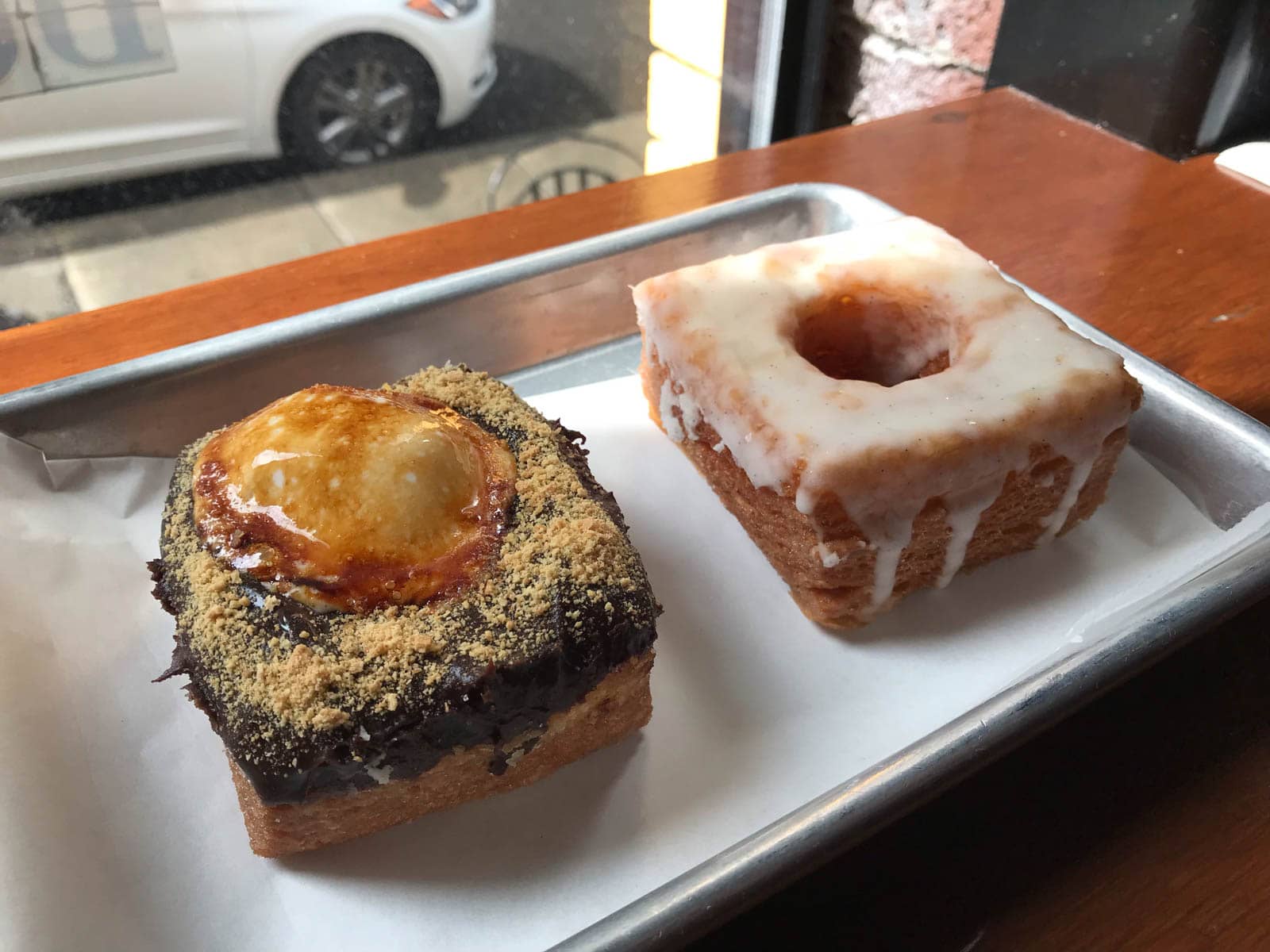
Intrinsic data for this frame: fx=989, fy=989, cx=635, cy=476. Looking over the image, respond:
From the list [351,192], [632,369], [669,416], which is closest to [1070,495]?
[669,416]

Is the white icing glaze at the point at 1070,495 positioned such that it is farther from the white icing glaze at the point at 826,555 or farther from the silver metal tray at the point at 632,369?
the white icing glaze at the point at 826,555

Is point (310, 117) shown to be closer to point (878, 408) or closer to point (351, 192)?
point (351, 192)

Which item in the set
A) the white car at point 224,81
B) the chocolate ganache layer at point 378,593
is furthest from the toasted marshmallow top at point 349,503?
the white car at point 224,81

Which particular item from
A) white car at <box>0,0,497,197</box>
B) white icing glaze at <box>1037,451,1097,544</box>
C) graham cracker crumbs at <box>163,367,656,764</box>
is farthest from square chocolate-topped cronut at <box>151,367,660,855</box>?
white car at <box>0,0,497,197</box>

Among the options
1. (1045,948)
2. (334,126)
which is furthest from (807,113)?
(1045,948)

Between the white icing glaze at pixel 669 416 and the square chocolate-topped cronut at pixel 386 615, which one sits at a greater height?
the square chocolate-topped cronut at pixel 386 615

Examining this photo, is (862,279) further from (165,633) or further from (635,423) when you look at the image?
(165,633)

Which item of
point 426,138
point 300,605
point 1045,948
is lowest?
point 426,138
